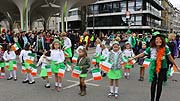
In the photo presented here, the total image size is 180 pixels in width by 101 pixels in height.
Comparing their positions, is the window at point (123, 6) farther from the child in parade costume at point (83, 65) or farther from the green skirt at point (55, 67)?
the child in parade costume at point (83, 65)

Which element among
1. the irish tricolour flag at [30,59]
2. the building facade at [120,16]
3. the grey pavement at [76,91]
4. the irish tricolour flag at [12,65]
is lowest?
the grey pavement at [76,91]

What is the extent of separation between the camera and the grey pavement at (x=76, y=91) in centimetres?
704

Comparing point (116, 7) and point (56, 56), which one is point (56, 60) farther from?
point (116, 7)

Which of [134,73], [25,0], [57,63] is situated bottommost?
[134,73]

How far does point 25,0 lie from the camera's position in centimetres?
3225

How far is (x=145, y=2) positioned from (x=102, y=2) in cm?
1200

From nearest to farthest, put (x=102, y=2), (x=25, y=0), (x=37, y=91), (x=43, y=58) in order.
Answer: (x=37, y=91) → (x=43, y=58) → (x=25, y=0) → (x=102, y=2)

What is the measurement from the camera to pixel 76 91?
25.8 ft

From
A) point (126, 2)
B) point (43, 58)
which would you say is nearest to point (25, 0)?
point (43, 58)

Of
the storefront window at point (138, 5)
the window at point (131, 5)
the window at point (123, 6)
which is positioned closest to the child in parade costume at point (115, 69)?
the storefront window at point (138, 5)

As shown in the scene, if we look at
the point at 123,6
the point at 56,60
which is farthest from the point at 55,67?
the point at 123,6

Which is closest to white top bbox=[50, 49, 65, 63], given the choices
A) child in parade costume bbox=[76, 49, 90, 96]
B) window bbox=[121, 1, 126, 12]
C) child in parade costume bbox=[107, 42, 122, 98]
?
child in parade costume bbox=[76, 49, 90, 96]

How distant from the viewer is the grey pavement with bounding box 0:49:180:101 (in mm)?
7039

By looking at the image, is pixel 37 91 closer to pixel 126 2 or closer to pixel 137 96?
pixel 137 96
